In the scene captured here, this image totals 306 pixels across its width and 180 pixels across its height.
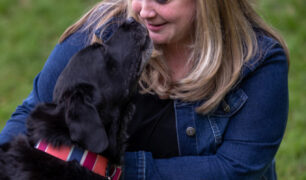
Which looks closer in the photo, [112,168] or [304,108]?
[112,168]

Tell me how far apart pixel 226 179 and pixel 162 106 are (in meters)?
0.65

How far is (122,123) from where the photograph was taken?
10.5 ft

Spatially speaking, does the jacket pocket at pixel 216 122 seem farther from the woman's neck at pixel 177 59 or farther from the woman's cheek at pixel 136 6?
the woman's cheek at pixel 136 6

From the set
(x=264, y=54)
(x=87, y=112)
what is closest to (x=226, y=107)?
(x=264, y=54)

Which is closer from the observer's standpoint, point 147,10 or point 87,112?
point 87,112

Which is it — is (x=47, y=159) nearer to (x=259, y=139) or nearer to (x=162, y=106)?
(x=162, y=106)

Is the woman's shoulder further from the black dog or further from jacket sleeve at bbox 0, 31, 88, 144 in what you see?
jacket sleeve at bbox 0, 31, 88, 144

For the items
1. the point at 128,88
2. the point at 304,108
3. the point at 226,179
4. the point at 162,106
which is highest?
the point at 128,88

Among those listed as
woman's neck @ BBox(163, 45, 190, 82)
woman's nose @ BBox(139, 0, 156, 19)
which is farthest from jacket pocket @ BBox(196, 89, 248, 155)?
woman's nose @ BBox(139, 0, 156, 19)

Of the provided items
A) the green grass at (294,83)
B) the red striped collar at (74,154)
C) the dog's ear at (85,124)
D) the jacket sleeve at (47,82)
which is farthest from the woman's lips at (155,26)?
the green grass at (294,83)

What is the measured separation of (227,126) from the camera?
10.9ft

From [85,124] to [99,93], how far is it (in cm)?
31

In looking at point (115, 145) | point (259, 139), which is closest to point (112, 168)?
point (115, 145)

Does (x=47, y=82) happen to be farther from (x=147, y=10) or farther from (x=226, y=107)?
(x=226, y=107)
